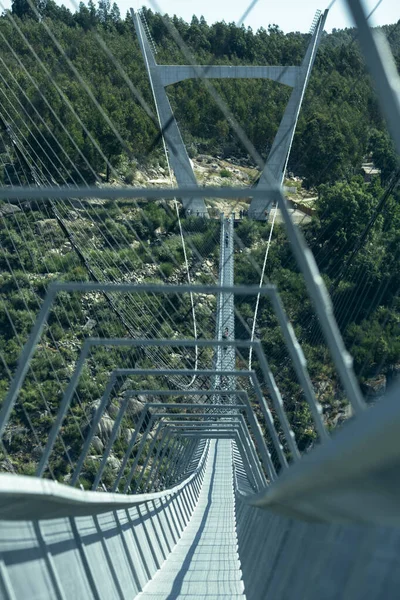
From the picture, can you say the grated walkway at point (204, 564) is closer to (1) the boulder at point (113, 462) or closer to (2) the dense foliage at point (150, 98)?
(1) the boulder at point (113, 462)

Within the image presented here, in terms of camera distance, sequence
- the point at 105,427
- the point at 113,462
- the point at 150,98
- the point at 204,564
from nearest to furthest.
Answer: the point at 204,564
the point at 105,427
the point at 113,462
the point at 150,98

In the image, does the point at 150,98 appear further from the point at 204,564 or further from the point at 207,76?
the point at 204,564

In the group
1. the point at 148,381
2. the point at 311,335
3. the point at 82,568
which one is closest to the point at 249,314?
the point at 148,381

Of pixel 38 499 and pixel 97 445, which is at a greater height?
pixel 38 499

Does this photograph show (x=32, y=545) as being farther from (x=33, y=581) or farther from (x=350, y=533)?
(x=350, y=533)

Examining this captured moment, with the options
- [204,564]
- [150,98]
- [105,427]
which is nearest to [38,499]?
[204,564]

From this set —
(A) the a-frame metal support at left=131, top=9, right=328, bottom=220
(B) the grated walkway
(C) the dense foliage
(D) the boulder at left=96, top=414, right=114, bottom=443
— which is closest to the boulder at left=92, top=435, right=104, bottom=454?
(D) the boulder at left=96, top=414, right=114, bottom=443
